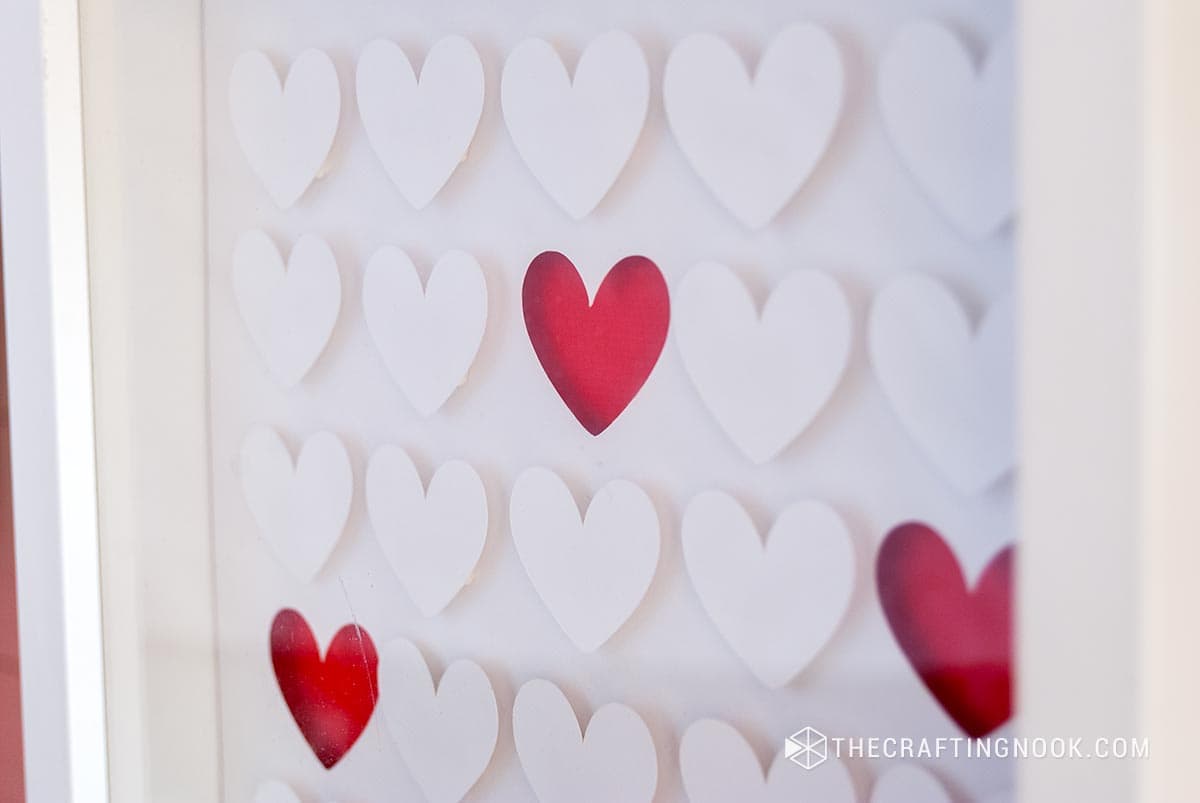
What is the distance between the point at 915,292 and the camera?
397 millimetres

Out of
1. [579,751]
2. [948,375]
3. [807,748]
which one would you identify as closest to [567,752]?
[579,751]

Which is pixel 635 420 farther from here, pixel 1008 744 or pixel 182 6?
pixel 182 6

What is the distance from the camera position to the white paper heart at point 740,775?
0.43 meters

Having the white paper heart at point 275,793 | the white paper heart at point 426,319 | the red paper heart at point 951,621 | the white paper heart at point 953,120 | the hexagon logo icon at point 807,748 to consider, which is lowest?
the white paper heart at point 275,793

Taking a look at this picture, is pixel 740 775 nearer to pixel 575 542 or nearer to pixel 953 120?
pixel 575 542

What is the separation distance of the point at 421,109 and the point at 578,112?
0.08 metres

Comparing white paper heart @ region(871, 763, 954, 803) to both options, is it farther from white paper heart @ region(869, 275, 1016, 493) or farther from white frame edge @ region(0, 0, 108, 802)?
Answer: white frame edge @ region(0, 0, 108, 802)

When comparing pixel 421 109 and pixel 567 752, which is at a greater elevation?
pixel 421 109

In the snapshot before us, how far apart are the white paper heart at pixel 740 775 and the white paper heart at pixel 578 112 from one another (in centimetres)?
23

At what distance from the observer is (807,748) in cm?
43


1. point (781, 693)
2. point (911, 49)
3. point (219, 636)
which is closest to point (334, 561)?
point (219, 636)

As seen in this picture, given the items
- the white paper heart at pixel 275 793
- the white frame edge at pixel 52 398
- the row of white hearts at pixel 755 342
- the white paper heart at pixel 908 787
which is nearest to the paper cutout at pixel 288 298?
the row of white hearts at pixel 755 342

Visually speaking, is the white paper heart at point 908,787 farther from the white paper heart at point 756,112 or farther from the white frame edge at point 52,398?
the white frame edge at point 52,398

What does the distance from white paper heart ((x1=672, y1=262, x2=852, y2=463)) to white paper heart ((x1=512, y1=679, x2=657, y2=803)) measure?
0.14 metres
